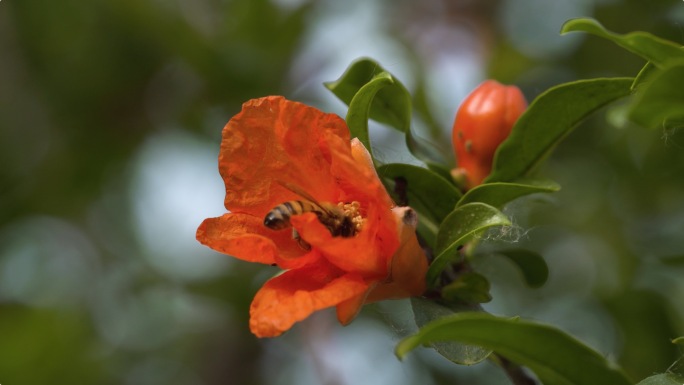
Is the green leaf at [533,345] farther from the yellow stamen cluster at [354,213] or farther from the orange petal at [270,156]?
the orange petal at [270,156]

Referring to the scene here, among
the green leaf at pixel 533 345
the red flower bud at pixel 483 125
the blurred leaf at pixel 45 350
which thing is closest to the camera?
the green leaf at pixel 533 345

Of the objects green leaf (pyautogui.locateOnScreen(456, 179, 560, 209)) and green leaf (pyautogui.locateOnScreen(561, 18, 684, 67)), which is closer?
green leaf (pyautogui.locateOnScreen(561, 18, 684, 67))

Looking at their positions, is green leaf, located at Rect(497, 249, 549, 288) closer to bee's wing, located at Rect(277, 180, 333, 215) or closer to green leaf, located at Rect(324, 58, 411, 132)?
green leaf, located at Rect(324, 58, 411, 132)

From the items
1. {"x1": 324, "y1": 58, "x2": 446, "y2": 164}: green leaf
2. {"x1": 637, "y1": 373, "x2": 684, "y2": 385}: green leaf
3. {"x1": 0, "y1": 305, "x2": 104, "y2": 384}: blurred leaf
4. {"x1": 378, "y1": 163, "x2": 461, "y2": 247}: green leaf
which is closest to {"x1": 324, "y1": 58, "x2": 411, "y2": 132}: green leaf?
{"x1": 324, "y1": 58, "x2": 446, "y2": 164}: green leaf

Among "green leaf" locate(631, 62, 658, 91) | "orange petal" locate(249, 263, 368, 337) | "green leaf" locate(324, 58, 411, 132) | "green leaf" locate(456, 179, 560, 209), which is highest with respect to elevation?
"green leaf" locate(324, 58, 411, 132)

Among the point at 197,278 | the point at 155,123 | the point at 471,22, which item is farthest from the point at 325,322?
the point at 471,22

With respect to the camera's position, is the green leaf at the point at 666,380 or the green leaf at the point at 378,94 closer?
the green leaf at the point at 666,380

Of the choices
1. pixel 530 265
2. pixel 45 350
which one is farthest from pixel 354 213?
pixel 45 350

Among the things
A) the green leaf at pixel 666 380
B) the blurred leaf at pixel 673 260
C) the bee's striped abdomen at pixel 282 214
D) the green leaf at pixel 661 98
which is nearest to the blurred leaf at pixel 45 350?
the bee's striped abdomen at pixel 282 214
